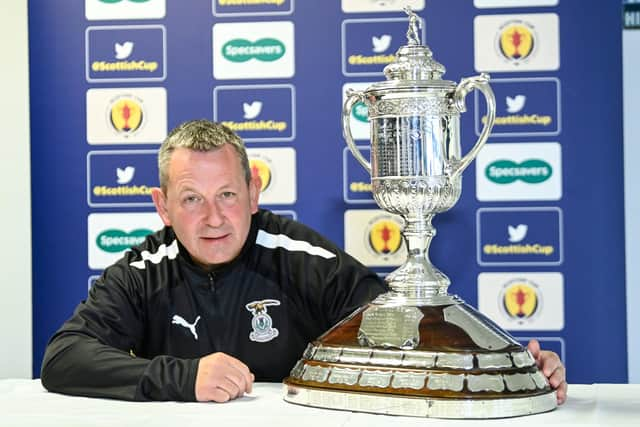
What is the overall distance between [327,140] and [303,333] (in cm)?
115

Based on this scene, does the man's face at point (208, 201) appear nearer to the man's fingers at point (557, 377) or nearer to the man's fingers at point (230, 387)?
the man's fingers at point (230, 387)

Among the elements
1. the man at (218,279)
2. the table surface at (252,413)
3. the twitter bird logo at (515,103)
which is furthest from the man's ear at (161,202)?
the twitter bird logo at (515,103)

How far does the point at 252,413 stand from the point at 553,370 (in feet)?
1.58

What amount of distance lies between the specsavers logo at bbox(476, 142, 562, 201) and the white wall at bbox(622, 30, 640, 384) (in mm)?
219

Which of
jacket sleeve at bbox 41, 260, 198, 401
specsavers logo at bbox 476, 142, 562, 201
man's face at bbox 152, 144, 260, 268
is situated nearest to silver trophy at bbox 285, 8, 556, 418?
jacket sleeve at bbox 41, 260, 198, 401

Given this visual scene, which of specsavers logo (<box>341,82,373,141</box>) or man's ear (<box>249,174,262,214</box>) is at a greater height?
specsavers logo (<box>341,82,373,141</box>)

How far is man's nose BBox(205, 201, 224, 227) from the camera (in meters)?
2.22

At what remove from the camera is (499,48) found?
11.1 feet

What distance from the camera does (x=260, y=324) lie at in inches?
94.6

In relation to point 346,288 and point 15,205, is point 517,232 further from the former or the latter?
point 15,205

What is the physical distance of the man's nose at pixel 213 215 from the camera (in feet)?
7.29

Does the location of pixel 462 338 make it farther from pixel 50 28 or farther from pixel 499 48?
pixel 50 28

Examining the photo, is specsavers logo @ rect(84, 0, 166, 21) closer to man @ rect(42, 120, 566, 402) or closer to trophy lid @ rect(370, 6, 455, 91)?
man @ rect(42, 120, 566, 402)

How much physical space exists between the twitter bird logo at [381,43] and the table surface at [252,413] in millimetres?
1864
